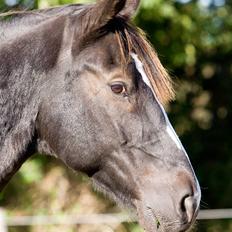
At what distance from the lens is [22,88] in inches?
114

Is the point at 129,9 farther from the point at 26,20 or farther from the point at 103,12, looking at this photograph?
the point at 26,20

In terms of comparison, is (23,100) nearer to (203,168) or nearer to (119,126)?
(119,126)

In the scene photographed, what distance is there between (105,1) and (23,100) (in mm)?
578

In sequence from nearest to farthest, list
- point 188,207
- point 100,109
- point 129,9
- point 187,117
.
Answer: point 188,207, point 100,109, point 129,9, point 187,117

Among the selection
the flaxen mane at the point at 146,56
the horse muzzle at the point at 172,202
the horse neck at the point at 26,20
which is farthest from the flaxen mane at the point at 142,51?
the horse muzzle at the point at 172,202

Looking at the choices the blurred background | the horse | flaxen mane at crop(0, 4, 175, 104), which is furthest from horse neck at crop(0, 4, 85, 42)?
the blurred background

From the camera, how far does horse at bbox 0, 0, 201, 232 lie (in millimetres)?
2738

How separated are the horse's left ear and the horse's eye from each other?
35 centimetres

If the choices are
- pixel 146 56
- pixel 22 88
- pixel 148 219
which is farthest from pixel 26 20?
pixel 148 219

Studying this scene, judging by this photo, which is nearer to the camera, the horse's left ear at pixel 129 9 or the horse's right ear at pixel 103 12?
the horse's right ear at pixel 103 12

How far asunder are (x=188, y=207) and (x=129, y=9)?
95 cm

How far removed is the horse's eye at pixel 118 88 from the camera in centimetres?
279

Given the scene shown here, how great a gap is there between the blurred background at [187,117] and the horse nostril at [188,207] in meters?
1.90

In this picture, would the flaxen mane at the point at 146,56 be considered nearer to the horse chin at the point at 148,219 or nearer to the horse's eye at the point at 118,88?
the horse's eye at the point at 118,88
